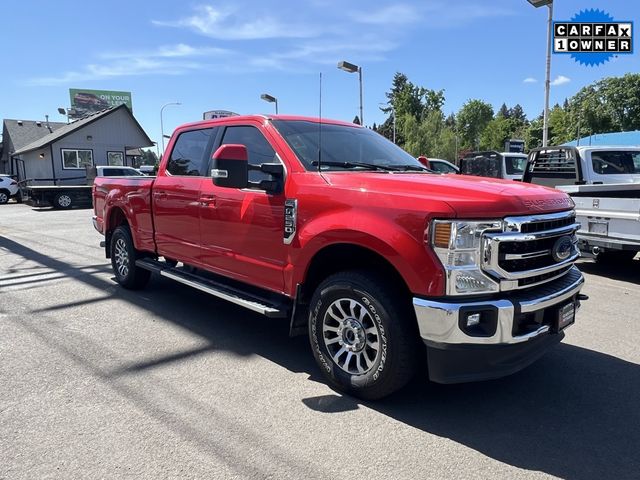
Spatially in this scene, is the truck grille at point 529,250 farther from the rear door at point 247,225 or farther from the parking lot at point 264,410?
the rear door at point 247,225

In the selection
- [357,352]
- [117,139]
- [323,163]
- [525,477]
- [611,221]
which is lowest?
[525,477]

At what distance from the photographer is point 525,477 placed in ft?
8.65

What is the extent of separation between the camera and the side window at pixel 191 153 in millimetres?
5059

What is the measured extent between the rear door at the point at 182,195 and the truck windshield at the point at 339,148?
1082 millimetres

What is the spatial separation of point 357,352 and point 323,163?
60.8 inches

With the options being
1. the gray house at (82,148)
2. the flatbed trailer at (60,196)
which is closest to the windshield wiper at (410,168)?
the flatbed trailer at (60,196)

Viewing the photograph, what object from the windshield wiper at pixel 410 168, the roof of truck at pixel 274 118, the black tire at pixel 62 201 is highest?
the roof of truck at pixel 274 118

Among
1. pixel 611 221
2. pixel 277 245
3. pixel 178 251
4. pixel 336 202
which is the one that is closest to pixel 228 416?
pixel 277 245

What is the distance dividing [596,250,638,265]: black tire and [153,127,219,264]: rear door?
6746 mm

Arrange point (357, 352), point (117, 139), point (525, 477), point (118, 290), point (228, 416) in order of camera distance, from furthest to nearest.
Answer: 1. point (117, 139)
2. point (118, 290)
3. point (357, 352)
4. point (228, 416)
5. point (525, 477)

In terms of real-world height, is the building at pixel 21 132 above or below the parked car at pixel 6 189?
above

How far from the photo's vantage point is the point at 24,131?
41656 millimetres

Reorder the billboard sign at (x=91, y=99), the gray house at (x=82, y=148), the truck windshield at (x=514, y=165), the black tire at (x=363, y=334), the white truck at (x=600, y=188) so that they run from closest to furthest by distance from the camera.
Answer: the black tire at (x=363, y=334) → the white truck at (x=600, y=188) → the truck windshield at (x=514, y=165) → the gray house at (x=82, y=148) → the billboard sign at (x=91, y=99)

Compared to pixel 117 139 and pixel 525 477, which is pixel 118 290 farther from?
pixel 117 139
